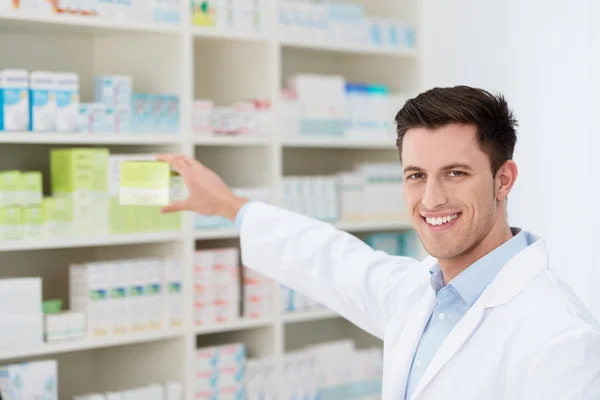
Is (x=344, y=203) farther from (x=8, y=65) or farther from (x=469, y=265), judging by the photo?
(x=469, y=265)

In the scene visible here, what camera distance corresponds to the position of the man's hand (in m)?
2.40

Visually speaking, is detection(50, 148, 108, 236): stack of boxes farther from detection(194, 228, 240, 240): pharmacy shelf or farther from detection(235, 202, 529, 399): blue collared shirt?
detection(235, 202, 529, 399): blue collared shirt

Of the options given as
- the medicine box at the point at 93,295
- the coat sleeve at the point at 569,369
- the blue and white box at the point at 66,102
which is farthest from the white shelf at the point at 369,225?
the coat sleeve at the point at 569,369

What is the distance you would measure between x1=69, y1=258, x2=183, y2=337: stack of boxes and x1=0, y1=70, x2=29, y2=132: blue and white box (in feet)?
2.04

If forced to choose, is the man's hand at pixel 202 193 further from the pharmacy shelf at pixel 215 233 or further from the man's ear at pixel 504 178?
the pharmacy shelf at pixel 215 233

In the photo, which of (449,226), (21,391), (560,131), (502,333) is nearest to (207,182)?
(449,226)

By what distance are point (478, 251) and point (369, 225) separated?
2.27m

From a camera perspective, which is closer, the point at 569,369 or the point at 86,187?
the point at 569,369

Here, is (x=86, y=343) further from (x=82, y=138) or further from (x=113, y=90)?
(x=113, y=90)

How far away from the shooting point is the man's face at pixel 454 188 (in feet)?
5.78

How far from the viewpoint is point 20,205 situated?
3.08 meters

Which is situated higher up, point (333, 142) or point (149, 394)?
point (333, 142)

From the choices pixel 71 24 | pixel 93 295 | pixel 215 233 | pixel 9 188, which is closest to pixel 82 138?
pixel 9 188

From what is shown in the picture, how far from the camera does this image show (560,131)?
3.74 meters
